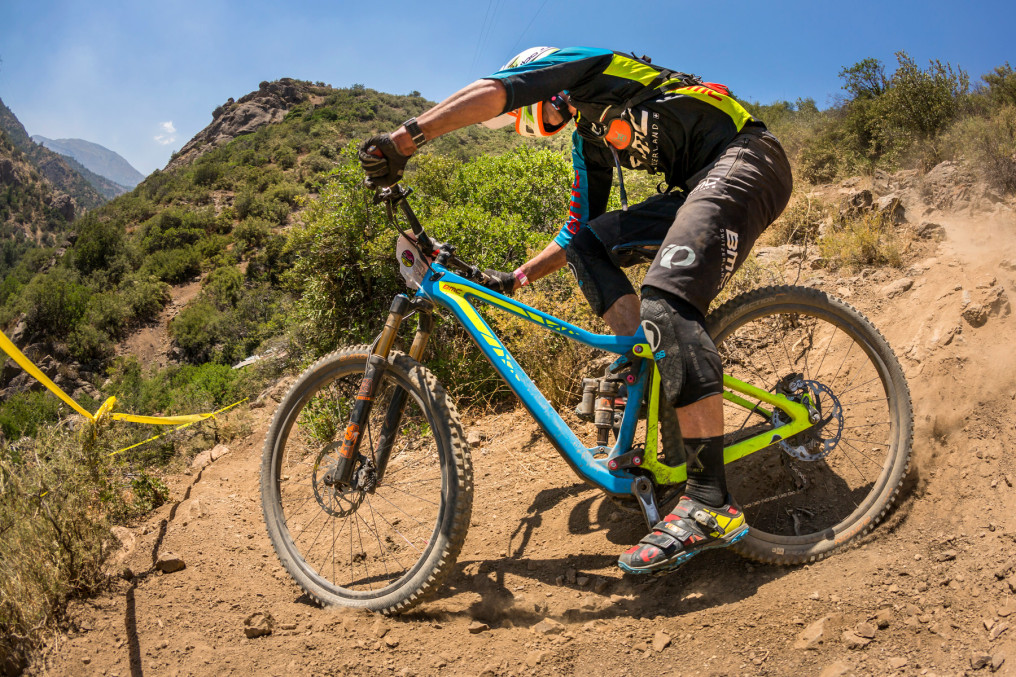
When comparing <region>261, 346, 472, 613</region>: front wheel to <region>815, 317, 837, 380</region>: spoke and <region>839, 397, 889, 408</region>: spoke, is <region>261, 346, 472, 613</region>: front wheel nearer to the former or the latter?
<region>839, 397, 889, 408</region>: spoke

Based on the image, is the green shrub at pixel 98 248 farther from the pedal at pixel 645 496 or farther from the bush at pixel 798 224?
the pedal at pixel 645 496

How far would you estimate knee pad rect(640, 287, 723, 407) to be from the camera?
2211mm

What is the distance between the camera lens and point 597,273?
2.81m

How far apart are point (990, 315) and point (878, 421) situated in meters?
0.93

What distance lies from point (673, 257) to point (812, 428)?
3.64 ft

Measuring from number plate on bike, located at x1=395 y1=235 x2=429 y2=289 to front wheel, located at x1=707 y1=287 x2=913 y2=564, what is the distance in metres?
1.32

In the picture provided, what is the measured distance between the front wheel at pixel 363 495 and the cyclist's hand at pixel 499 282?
1.77 feet

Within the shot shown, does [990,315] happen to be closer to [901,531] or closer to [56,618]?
[901,531]

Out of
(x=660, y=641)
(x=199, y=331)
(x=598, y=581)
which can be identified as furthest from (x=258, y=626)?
(x=199, y=331)

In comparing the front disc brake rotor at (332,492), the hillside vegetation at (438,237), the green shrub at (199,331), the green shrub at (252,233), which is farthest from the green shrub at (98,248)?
the front disc brake rotor at (332,492)

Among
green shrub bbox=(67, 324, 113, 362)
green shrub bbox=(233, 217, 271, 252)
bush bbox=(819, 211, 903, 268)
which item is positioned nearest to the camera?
bush bbox=(819, 211, 903, 268)

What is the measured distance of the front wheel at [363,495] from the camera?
238cm

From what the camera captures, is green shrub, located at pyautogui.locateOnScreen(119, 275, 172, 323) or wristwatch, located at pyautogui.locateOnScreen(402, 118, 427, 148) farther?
green shrub, located at pyautogui.locateOnScreen(119, 275, 172, 323)

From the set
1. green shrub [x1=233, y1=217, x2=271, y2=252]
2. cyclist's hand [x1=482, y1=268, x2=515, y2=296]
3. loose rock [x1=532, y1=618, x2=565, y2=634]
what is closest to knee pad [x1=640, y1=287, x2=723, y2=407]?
cyclist's hand [x1=482, y1=268, x2=515, y2=296]
